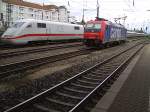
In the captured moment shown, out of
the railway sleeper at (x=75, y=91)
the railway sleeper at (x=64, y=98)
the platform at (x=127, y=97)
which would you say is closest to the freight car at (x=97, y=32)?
the platform at (x=127, y=97)

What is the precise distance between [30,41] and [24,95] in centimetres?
1849

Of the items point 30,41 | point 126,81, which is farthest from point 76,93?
point 30,41

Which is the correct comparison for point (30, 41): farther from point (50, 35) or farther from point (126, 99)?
point (126, 99)

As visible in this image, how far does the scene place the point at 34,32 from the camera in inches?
1017

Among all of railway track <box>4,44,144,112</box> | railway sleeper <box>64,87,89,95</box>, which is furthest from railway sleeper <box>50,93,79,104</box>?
railway sleeper <box>64,87,89,95</box>

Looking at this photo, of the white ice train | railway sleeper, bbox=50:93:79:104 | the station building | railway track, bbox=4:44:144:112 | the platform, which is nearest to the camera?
railway track, bbox=4:44:144:112

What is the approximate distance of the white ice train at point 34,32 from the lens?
24109 mm

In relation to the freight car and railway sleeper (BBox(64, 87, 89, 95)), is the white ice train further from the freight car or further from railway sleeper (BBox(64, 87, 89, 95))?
railway sleeper (BBox(64, 87, 89, 95))

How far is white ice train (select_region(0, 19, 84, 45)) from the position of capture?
24.1 m

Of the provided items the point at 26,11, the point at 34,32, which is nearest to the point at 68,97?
the point at 34,32

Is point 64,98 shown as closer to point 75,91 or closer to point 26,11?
point 75,91

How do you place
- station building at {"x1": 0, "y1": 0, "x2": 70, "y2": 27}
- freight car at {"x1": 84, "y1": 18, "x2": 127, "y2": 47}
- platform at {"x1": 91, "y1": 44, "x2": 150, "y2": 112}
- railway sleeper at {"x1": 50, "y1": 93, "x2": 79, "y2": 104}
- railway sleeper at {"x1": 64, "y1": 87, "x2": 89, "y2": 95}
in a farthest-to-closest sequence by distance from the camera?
station building at {"x1": 0, "y1": 0, "x2": 70, "y2": 27} < freight car at {"x1": 84, "y1": 18, "x2": 127, "y2": 47} < railway sleeper at {"x1": 64, "y1": 87, "x2": 89, "y2": 95} < railway sleeper at {"x1": 50, "y1": 93, "x2": 79, "y2": 104} < platform at {"x1": 91, "y1": 44, "x2": 150, "y2": 112}

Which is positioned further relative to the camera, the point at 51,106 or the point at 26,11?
the point at 26,11

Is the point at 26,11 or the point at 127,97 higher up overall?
the point at 26,11
